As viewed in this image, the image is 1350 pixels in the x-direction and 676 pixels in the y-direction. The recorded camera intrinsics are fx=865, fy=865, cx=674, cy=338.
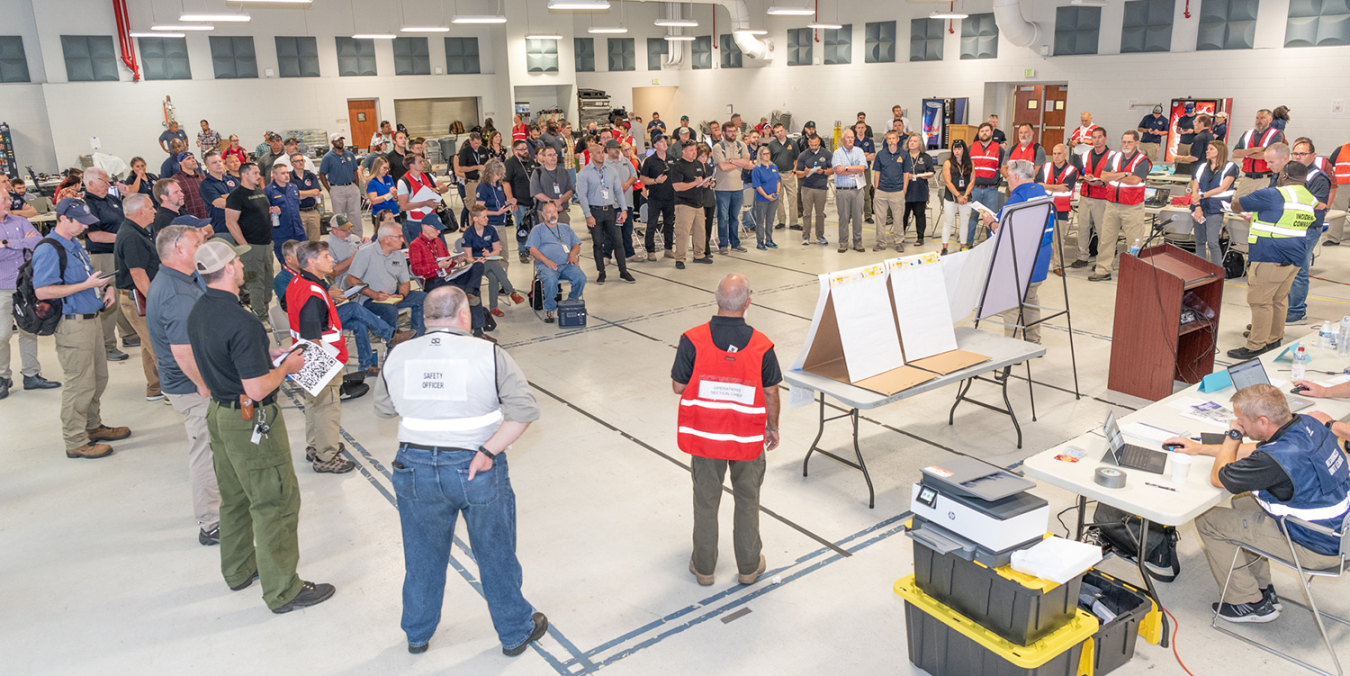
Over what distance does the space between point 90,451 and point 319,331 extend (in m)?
2.27

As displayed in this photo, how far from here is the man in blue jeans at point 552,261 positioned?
28.2 feet

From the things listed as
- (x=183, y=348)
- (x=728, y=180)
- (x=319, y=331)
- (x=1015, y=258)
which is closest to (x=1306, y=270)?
(x=1015, y=258)

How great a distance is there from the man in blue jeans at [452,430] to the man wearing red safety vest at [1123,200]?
8.44m

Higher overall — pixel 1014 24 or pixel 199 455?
pixel 1014 24

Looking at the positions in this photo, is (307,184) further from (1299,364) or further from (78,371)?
(1299,364)

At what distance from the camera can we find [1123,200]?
374 inches

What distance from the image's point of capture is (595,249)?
1029 centimetres

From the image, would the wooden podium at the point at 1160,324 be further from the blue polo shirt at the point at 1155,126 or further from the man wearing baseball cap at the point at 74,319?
the blue polo shirt at the point at 1155,126

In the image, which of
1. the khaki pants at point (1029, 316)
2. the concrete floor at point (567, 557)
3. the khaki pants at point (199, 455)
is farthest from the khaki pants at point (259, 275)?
the khaki pants at point (1029, 316)

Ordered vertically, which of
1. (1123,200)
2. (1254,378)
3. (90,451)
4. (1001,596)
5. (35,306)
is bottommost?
(90,451)

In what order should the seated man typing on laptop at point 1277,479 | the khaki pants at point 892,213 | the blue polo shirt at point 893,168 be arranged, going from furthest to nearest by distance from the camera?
the khaki pants at point 892,213 < the blue polo shirt at point 893,168 < the seated man typing on laptop at point 1277,479

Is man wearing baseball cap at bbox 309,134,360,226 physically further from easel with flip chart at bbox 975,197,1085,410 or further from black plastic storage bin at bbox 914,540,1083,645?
black plastic storage bin at bbox 914,540,1083,645

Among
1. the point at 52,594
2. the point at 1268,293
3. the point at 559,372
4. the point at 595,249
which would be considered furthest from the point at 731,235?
the point at 52,594

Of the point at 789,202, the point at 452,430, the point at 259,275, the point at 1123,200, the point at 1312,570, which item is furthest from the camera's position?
the point at 789,202
